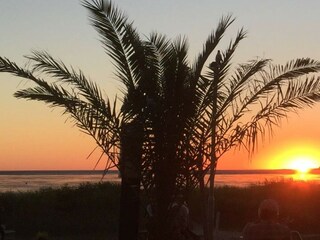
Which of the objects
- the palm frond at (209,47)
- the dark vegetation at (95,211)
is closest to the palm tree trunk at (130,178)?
the palm frond at (209,47)

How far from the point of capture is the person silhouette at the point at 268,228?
25.5 ft

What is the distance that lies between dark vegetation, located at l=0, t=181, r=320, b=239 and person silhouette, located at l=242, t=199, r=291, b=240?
16.0m

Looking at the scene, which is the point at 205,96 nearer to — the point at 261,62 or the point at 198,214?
the point at 261,62

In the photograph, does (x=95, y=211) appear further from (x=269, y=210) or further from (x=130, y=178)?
(x=269, y=210)

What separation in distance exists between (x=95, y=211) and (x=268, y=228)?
20450 mm

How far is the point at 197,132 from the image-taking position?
1170cm

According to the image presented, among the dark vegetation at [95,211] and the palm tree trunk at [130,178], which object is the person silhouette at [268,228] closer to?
the palm tree trunk at [130,178]

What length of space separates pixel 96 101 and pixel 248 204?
1887 centimetres

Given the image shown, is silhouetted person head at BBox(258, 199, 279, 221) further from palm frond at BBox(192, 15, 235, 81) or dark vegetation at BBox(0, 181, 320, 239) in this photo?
dark vegetation at BBox(0, 181, 320, 239)

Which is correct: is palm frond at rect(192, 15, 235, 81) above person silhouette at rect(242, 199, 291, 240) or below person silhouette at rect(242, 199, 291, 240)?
above

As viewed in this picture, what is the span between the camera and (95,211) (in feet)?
90.9

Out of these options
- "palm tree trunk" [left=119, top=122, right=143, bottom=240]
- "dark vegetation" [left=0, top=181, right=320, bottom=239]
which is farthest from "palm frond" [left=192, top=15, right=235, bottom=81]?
"dark vegetation" [left=0, top=181, right=320, bottom=239]

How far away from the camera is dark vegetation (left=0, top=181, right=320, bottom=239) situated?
84.2 ft

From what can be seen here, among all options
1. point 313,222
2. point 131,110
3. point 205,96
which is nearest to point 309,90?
point 205,96
